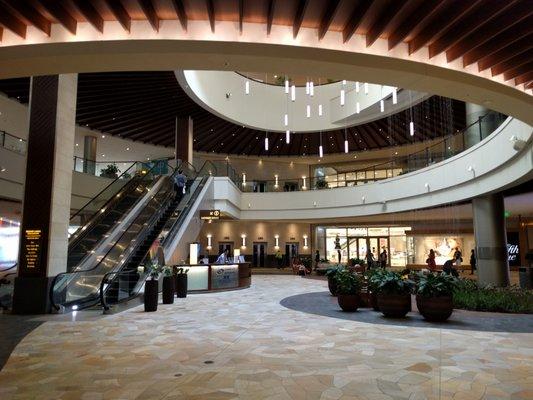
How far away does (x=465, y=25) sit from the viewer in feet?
16.0

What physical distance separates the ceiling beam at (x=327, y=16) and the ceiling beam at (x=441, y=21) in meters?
1.18

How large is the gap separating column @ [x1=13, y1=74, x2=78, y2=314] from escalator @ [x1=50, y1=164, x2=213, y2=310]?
445 mm

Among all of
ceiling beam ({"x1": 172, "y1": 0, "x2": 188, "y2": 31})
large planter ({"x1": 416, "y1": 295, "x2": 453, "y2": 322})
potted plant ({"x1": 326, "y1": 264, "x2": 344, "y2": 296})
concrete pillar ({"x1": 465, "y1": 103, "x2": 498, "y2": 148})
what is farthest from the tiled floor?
concrete pillar ({"x1": 465, "y1": 103, "x2": 498, "y2": 148})

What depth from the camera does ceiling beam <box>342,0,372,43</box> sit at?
15.0 feet

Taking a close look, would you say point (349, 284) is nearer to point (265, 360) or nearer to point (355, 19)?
point (265, 360)

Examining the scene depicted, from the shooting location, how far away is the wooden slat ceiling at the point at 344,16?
4.53 metres

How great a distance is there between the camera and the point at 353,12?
476 cm

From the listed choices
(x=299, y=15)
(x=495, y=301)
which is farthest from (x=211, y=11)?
(x=495, y=301)

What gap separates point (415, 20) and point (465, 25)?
619 millimetres

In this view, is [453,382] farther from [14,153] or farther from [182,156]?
[182,156]

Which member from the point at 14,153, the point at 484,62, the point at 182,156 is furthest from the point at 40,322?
the point at 182,156

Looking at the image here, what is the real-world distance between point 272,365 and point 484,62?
16.0ft

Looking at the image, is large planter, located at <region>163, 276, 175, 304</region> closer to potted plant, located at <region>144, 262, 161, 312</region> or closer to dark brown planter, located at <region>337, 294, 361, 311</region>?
potted plant, located at <region>144, 262, 161, 312</region>

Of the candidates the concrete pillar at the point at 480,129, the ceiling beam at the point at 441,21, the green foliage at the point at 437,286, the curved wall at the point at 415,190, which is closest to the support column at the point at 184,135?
the curved wall at the point at 415,190
